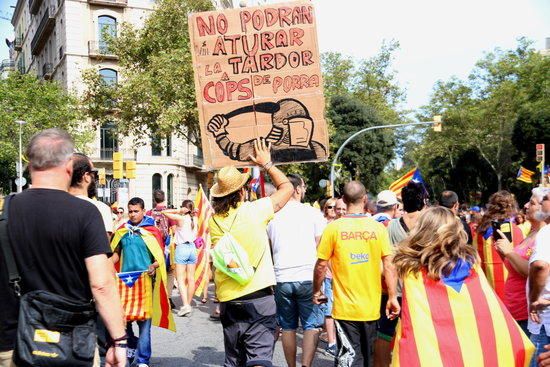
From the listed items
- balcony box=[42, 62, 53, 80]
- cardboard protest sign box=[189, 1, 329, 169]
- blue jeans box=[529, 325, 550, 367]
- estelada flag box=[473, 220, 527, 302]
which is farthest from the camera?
balcony box=[42, 62, 53, 80]

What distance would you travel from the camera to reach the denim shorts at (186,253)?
1124cm

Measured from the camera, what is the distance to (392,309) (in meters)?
5.19

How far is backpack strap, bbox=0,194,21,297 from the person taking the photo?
10.5 feet

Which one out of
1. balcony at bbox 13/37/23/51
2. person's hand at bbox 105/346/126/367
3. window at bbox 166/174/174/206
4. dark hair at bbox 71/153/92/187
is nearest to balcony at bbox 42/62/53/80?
window at bbox 166/174/174/206

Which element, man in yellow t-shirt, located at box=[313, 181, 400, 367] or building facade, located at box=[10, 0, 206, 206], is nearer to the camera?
man in yellow t-shirt, located at box=[313, 181, 400, 367]

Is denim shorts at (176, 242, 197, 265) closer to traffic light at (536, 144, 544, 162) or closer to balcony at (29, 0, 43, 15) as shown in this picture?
traffic light at (536, 144, 544, 162)

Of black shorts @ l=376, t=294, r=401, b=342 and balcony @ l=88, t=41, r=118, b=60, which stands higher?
balcony @ l=88, t=41, r=118, b=60

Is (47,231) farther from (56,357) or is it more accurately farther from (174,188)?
(174,188)

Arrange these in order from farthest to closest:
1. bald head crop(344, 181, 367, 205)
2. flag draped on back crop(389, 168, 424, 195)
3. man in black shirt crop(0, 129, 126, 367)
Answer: flag draped on back crop(389, 168, 424, 195), bald head crop(344, 181, 367, 205), man in black shirt crop(0, 129, 126, 367)

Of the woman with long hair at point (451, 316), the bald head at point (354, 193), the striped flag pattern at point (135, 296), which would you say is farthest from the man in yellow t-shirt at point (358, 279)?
the striped flag pattern at point (135, 296)

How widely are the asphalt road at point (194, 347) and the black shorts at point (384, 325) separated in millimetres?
1533

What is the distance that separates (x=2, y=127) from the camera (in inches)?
1512

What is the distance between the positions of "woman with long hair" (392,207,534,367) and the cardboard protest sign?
7.04 ft

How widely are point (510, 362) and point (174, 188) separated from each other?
43.7 metres
